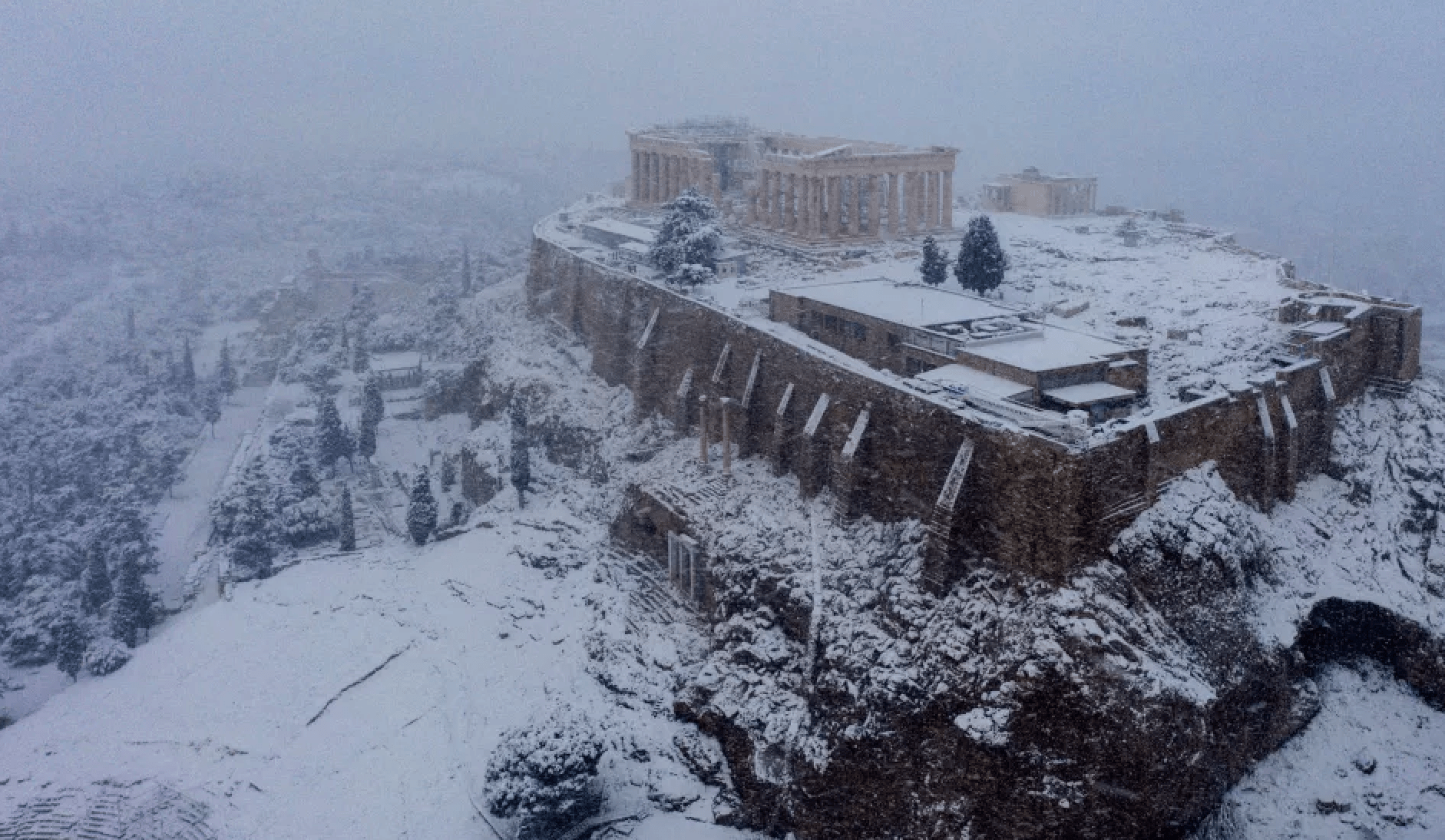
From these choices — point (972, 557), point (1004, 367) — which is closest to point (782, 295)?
point (1004, 367)

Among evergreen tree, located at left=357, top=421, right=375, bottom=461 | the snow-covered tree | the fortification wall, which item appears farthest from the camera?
evergreen tree, located at left=357, top=421, right=375, bottom=461

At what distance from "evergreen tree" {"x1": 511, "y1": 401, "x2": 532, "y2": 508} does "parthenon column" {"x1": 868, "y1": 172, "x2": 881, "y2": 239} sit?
2078 cm

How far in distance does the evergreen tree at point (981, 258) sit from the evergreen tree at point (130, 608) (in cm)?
3833

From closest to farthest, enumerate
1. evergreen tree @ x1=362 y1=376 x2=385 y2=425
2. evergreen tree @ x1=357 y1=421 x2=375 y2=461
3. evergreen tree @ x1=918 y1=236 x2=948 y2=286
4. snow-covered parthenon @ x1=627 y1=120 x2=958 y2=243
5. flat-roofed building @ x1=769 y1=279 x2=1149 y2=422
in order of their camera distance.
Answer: flat-roofed building @ x1=769 y1=279 x2=1149 y2=422 < evergreen tree @ x1=918 y1=236 x2=948 y2=286 < snow-covered parthenon @ x1=627 y1=120 x2=958 y2=243 < evergreen tree @ x1=357 y1=421 x2=375 y2=461 < evergreen tree @ x1=362 y1=376 x2=385 y2=425

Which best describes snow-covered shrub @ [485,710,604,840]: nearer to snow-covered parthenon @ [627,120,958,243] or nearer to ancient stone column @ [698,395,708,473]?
ancient stone column @ [698,395,708,473]

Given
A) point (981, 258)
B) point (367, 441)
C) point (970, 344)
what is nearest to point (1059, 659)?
Answer: point (970, 344)

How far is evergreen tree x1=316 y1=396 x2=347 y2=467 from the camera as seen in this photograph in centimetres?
5659

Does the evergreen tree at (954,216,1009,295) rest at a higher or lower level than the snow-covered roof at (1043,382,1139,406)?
higher

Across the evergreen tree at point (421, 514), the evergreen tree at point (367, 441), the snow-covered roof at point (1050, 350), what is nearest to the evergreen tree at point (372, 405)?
the evergreen tree at point (367, 441)

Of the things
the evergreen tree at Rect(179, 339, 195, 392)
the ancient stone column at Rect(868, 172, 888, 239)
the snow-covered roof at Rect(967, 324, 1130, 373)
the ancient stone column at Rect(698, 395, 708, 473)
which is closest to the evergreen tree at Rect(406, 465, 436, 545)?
the ancient stone column at Rect(698, 395, 708, 473)

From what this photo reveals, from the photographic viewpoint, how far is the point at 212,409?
2847 inches

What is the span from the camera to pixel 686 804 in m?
28.3

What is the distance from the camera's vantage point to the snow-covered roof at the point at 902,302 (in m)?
34.8

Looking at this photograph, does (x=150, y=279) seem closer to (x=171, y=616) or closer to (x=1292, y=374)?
(x=171, y=616)
